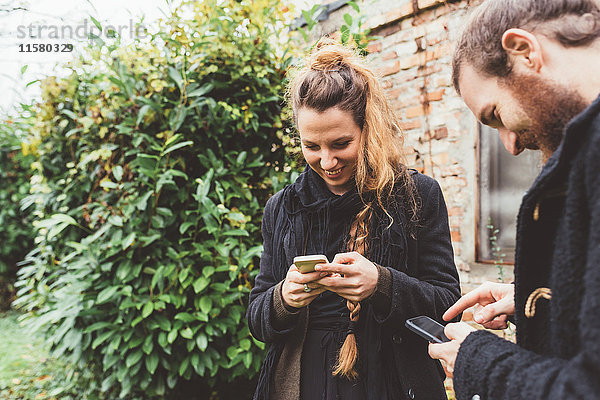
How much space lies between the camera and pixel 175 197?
2930 mm

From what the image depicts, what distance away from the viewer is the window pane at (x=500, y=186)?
10.7 feet

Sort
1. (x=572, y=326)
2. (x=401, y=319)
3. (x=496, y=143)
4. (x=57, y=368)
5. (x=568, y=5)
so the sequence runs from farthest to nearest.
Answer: (x=57, y=368) → (x=496, y=143) → (x=401, y=319) → (x=568, y=5) → (x=572, y=326)

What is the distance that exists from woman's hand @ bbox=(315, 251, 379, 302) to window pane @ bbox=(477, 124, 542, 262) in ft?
7.49

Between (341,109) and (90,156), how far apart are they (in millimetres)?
2079

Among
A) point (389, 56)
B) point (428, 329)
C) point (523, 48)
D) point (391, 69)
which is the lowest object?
point (428, 329)

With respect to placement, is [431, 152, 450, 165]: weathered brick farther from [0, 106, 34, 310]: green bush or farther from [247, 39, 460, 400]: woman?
[0, 106, 34, 310]: green bush

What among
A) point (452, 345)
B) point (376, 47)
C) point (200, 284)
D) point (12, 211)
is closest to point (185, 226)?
point (200, 284)

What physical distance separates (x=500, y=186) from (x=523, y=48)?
2.66m

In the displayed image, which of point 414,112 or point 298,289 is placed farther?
point 414,112

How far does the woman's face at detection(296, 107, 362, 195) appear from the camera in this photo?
5.28ft

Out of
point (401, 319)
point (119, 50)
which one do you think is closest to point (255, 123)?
point (119, 50)

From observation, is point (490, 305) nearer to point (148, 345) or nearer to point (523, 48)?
point (523, 48)

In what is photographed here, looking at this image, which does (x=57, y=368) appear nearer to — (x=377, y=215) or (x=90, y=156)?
(x=90, y=156)

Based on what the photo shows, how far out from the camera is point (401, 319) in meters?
1.45
